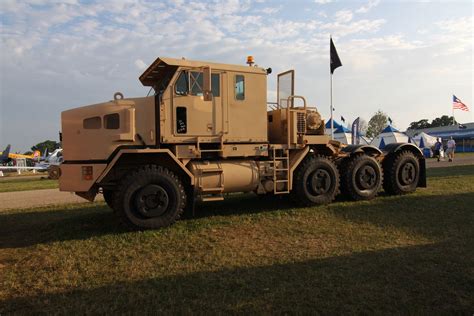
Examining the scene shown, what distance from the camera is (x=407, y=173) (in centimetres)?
1047

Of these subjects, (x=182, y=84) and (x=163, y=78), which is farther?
(x=163, y=78)

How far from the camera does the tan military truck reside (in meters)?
7.08

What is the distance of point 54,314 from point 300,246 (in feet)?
11.4

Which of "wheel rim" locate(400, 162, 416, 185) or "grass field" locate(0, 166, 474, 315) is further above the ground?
"wheel rim" locate(400, 162, 416, 185)

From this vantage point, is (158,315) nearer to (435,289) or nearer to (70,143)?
(435,289)

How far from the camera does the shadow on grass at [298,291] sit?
3.80 m

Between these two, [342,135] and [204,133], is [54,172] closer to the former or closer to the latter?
[204,133]

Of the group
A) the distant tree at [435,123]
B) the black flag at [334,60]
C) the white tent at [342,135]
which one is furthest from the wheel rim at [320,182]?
the distant tree at [435,123]

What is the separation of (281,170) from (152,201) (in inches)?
118

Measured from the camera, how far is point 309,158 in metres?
9.12

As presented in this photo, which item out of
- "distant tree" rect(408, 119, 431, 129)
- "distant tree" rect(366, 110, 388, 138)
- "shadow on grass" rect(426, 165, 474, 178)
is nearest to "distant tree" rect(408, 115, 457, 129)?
"distant tree" rect(408, 119, 431, 129)

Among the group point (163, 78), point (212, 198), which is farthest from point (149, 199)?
point (163, 78)

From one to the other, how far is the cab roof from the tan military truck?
0.07 feet

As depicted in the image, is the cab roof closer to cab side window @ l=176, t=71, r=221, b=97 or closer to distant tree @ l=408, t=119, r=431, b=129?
cab side window @ l=176, t=71, r=221, b=97
